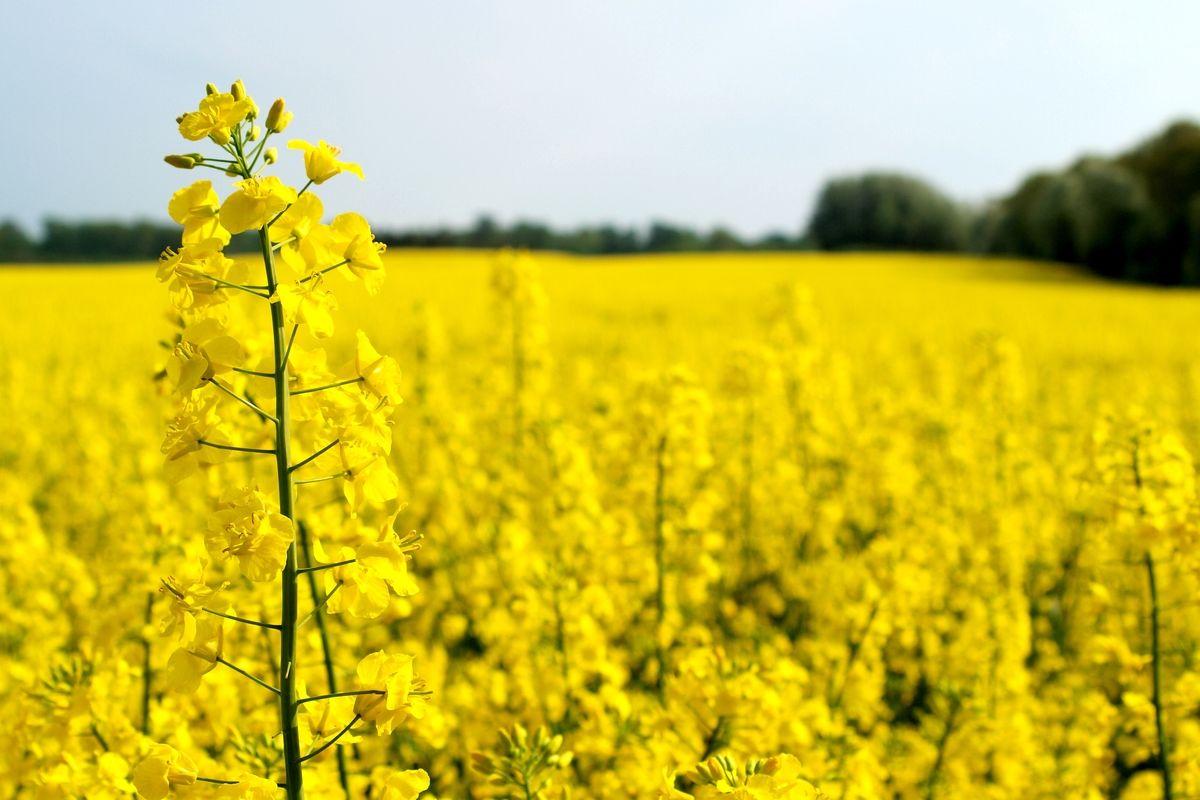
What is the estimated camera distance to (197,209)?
1540 mm

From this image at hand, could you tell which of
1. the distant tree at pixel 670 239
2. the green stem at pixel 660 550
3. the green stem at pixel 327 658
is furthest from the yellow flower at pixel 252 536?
the distant tree at pixel 670 239

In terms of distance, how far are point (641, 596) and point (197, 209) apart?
3.41 meters

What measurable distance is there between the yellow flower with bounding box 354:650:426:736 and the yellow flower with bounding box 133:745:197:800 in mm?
306

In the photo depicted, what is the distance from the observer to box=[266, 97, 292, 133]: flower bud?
1548mm

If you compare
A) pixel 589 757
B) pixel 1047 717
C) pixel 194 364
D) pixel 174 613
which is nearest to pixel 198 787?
pixel 174 613

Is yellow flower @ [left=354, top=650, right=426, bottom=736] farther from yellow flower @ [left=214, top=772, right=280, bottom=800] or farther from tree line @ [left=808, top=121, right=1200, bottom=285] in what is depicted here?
tree line @ [left=808, top=121, right=1200, bottom=285]

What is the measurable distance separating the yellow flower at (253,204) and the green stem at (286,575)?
5 cm

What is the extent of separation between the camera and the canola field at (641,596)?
2.29m

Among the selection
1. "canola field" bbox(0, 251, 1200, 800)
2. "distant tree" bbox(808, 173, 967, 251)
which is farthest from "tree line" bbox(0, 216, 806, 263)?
"canola field" bbox(0, 251, 1200, 800)

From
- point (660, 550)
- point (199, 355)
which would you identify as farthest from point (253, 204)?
point (660, 550)

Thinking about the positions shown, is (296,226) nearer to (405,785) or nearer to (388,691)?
(388,691)

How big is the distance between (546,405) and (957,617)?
3234 millimetres

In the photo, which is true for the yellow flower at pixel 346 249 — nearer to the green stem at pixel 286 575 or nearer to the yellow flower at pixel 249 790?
the green stem at pixel 286 575

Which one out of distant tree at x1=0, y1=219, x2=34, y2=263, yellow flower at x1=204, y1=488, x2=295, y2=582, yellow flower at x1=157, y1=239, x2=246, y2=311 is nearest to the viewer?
yellow flower at x1=204, y1=488, x2=295, y2=582
